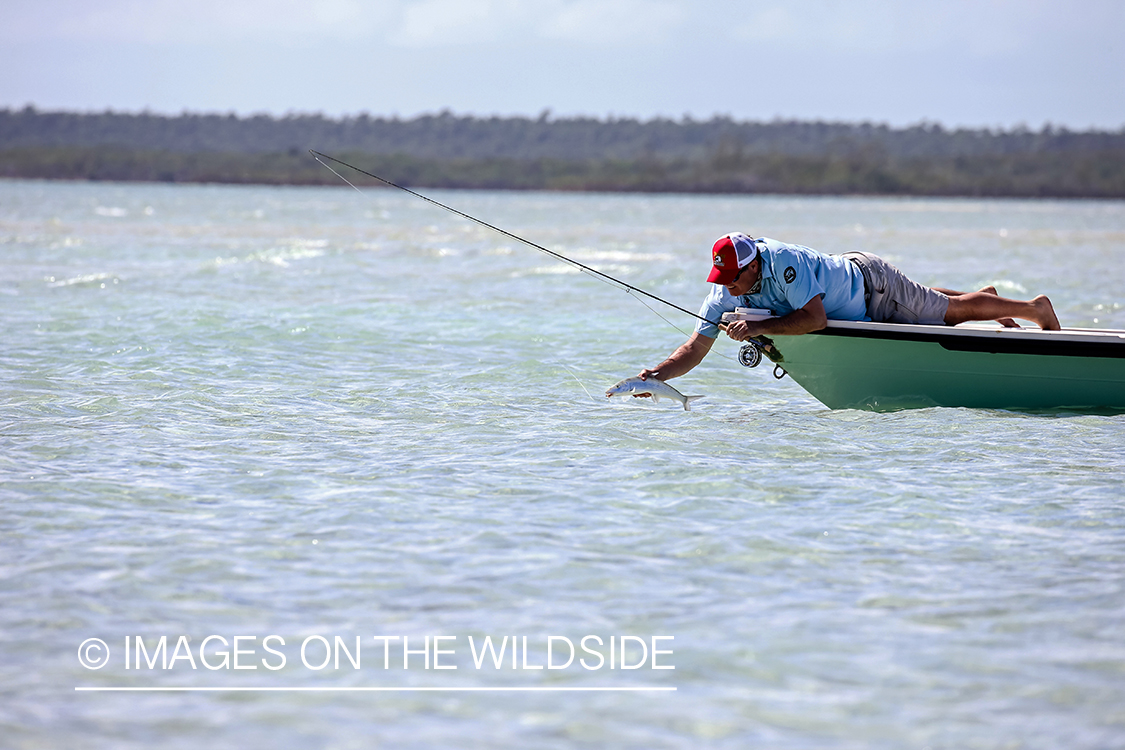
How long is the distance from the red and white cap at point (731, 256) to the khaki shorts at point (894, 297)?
89 cm

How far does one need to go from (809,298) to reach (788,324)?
23cm

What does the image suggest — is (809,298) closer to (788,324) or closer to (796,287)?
(796,287)

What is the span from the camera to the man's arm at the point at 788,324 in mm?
7340

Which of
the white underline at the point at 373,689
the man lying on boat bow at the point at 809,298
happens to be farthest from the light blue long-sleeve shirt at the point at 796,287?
the white underline at the point at 373,689

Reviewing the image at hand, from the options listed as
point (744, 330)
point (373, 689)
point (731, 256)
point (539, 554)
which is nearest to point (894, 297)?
point (744, 330)

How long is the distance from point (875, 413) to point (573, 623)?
4299 millimetres

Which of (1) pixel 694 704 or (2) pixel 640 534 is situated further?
(2) pixel 640 534

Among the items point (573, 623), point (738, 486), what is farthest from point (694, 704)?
point (738, 486)

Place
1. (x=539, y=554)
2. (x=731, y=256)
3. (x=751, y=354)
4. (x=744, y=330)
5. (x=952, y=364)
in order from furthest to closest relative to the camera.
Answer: (x=952, y=364), (x=751, y=354), (x=744, y=330), (x=731, y=256), (x=539, y=554)

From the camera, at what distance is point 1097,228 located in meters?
51.0

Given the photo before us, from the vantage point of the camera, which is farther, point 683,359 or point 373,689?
point 683,359

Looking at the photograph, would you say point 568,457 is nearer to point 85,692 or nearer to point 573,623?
point 573,623

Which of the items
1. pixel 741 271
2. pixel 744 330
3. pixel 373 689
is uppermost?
pixel 741 271

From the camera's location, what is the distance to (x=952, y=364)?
7.85 meters
